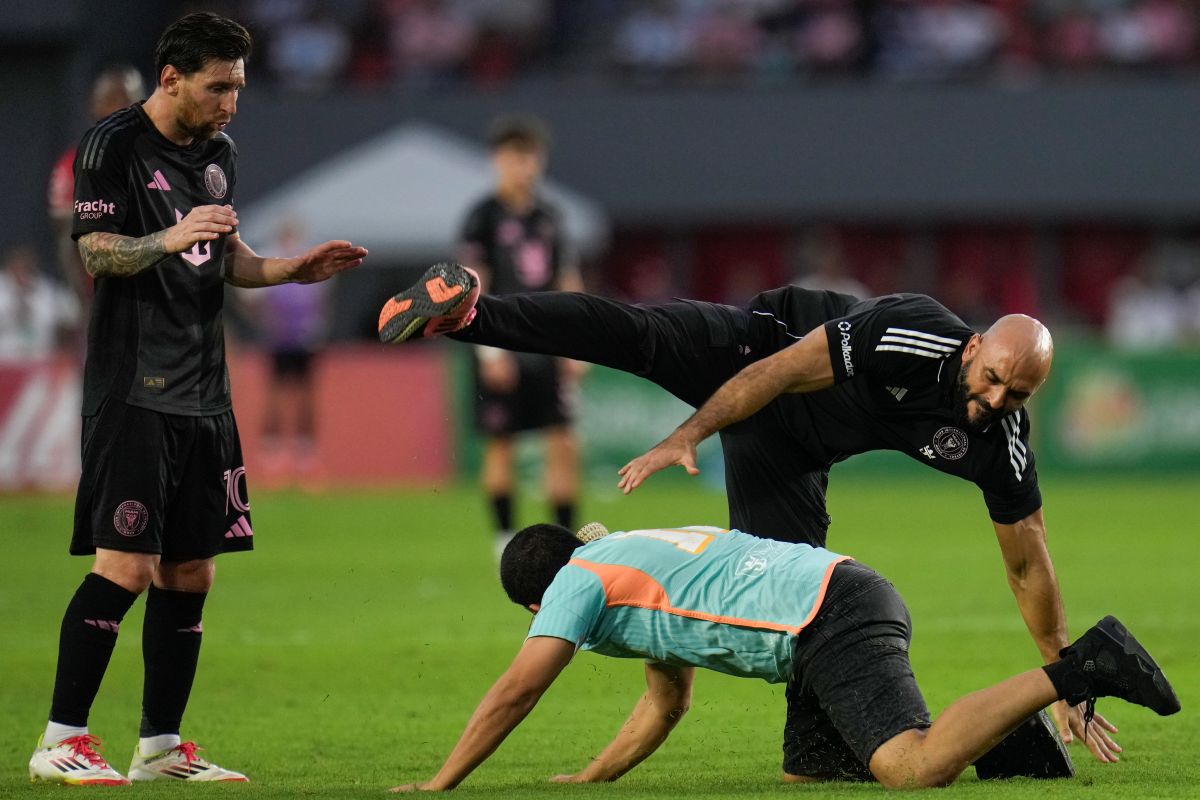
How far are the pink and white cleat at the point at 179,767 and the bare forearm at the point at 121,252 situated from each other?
159cm

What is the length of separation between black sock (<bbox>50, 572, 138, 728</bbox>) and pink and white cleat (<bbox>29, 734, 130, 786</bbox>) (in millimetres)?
79

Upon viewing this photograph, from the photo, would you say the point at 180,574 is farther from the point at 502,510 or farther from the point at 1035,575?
the point at 502,510

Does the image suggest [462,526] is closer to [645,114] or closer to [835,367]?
[835,367]

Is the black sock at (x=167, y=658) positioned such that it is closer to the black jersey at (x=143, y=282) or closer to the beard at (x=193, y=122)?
the black jersey at (x=143, y=282)

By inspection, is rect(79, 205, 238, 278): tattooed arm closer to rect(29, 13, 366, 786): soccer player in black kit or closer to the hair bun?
rect(29, 13, 366, 786): soccer player in black kit

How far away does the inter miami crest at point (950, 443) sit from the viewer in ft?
20.1

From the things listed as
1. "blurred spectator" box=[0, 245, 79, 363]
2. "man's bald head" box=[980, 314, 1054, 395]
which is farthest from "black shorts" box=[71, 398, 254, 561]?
"blurred spectator" box=[0, 245, 79, 363]

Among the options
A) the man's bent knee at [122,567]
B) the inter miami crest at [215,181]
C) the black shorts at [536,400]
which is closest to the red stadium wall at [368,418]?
the black shorts at [536,400]

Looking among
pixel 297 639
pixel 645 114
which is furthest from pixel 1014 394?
pixel 645 114

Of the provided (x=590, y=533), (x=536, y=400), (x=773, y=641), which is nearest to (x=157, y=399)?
(x=590, y=533)

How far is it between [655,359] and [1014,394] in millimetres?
1571

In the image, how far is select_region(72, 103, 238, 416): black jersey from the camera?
579 centimetres

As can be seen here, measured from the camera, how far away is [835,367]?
237 inches

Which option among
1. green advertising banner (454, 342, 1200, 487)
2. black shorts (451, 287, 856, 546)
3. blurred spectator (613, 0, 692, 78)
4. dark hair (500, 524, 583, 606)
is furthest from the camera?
blurred spectator (613, 0, 692, 78)
